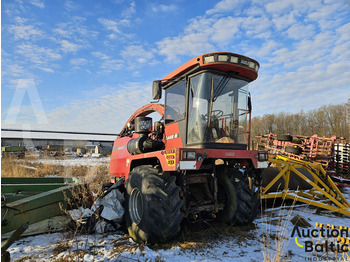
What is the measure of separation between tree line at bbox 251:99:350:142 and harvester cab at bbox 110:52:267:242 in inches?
1485

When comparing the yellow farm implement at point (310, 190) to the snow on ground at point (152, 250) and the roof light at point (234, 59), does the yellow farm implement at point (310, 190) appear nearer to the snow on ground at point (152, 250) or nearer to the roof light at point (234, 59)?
the snow on ground at point (152, 250)

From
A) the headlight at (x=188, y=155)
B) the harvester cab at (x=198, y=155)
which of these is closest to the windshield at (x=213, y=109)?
the harvester cab at (x=198, y=155)

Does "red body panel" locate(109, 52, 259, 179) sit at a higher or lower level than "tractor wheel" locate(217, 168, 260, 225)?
higher

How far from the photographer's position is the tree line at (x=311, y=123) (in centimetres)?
4334

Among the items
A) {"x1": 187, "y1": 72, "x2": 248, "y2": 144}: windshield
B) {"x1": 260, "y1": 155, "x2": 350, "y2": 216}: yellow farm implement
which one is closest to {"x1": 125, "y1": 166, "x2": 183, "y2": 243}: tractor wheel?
{"x1": 187, "y1": 72, "x2": 248, "y2": 144}: windshield

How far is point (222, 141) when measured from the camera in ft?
13.7

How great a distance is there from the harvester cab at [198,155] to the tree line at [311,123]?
3771 centimetres

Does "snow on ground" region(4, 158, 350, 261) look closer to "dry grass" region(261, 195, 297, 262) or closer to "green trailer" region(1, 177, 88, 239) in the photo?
"dry grass" region(261, 195, 297, 262)

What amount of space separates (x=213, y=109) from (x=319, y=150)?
8.94 meters

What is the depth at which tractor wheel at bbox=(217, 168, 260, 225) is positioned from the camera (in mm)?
4340

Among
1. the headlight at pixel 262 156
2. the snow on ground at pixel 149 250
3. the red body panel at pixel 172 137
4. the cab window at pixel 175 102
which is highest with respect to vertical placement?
the cab window at pixel 175 102

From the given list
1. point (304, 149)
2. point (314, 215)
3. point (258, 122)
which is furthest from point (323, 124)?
point (314, 215)

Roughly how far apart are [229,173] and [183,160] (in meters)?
1.59

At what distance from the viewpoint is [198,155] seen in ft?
11.6
